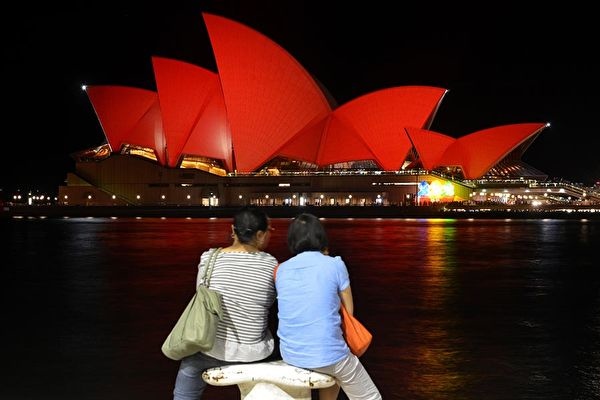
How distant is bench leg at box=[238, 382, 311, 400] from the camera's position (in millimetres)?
3383

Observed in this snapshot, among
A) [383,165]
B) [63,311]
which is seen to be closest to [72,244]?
[63,311]

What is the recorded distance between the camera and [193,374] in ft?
11.7

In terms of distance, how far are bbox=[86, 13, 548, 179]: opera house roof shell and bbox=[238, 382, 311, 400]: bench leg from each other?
1908 inches

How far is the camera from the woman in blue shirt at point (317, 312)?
336 centimetres

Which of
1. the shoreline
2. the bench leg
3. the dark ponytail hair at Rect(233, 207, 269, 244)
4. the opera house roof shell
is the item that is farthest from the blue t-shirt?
the opera house roof shell

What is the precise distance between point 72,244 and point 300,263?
17.5 m

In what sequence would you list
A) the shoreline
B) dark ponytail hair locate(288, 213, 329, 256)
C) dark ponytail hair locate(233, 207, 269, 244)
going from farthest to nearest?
the shoreline → dark ponytail hair locate(233, 207, 269, 244) → dark ponytail hair locate(288, 213, 329, 256)

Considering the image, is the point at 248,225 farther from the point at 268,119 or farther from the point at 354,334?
the point at 268,119

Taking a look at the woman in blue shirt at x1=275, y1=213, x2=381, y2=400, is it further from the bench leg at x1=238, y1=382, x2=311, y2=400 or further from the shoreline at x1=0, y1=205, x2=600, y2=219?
the shoreline at x1=0, y1=205, x2=600, y2=219

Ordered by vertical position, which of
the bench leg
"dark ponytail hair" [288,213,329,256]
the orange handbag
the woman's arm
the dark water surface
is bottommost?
the dark water surface

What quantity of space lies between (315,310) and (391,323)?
14.6 feet

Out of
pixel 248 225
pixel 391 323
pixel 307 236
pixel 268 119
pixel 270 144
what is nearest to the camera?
pixel 307 236

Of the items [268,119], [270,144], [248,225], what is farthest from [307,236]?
[270,144]

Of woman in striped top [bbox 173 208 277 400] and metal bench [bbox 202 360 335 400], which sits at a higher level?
woman in striped top [bbox 173 208 277 400]
